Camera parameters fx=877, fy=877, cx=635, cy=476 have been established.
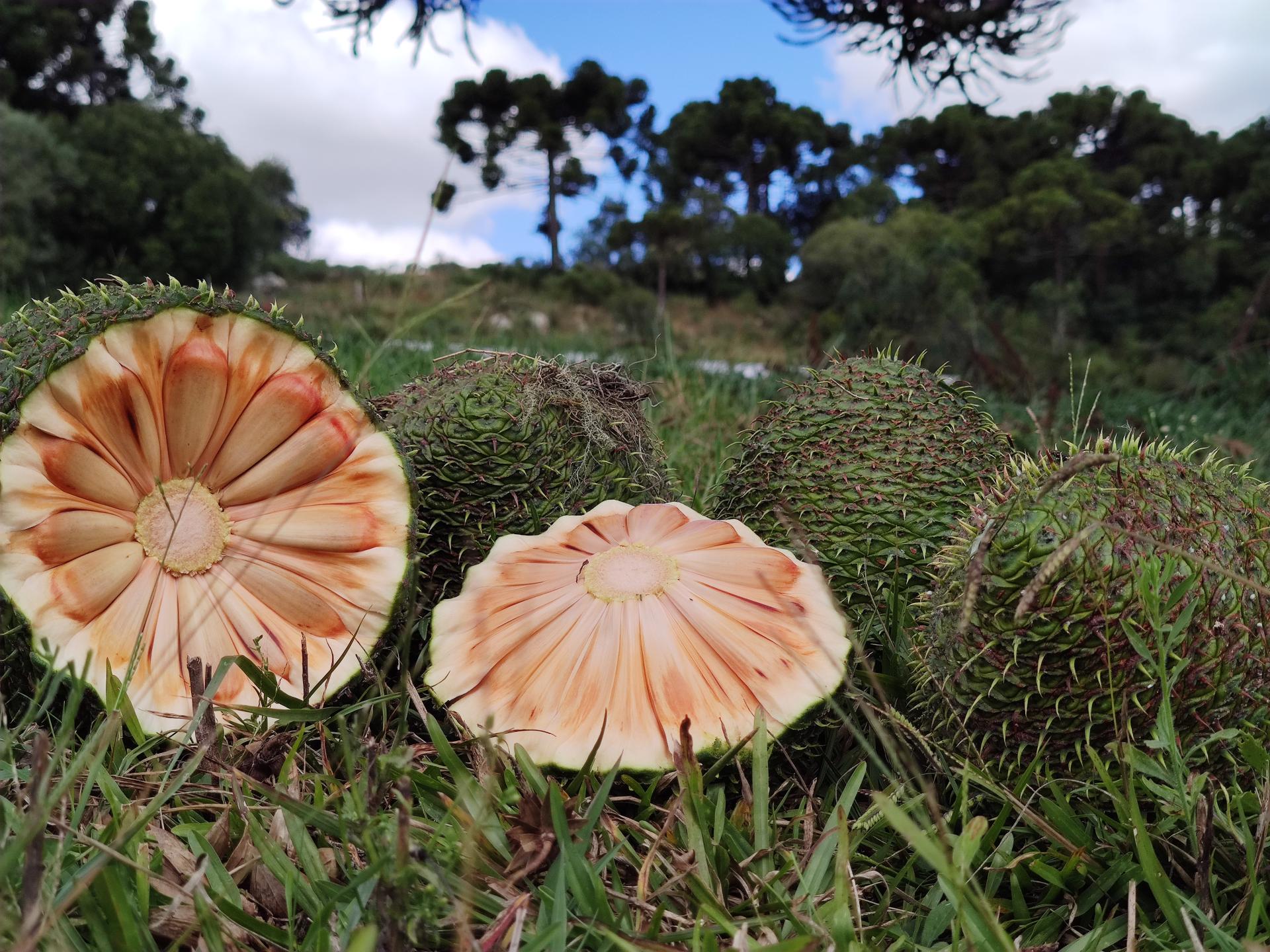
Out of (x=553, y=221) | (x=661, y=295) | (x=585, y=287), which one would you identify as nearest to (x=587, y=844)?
(x=661, y=295)

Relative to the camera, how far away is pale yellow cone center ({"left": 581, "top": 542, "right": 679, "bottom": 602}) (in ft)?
5.02

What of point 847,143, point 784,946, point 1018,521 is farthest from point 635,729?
point 847,143

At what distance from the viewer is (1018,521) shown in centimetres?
130

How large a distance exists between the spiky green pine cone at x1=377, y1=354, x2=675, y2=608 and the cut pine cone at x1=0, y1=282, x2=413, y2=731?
7.1 inches

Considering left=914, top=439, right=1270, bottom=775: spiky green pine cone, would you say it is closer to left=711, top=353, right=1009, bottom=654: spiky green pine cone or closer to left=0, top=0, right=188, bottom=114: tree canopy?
left=711, top=353, right=1009, bottom=654: spiky green pine cone

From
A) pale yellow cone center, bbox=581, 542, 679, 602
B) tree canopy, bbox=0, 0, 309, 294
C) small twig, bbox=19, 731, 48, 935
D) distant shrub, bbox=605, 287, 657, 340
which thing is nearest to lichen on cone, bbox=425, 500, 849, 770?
pale yellow cone center, bbox=581, 542, 679, 602

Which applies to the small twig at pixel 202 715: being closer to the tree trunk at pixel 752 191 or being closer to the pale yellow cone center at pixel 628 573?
the pale yellow cone center at pixel 628 573

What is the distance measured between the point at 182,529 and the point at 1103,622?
155 cm

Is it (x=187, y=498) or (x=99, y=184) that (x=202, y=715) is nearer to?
(x=187, y=498)

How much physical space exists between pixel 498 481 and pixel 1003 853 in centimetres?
115

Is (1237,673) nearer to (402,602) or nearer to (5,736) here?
(402,602)

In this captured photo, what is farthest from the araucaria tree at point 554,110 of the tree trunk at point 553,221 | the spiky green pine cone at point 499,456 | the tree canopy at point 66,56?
the spiky green pine cone at point 499,456

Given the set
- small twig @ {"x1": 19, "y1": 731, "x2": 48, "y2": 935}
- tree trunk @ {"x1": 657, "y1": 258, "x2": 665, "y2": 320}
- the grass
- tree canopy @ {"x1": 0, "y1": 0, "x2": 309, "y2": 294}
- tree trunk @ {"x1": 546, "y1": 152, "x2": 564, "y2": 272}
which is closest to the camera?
small twig @ {"x1": 19, "y1": 731, "x2": 48, "y2": 935}

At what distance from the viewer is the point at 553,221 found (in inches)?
950
